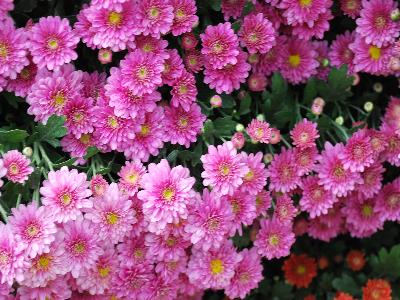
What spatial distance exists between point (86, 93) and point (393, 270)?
1.26 meters

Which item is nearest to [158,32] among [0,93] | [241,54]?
[241,54]

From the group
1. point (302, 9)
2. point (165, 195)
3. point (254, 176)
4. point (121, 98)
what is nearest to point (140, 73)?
point (121, 98)

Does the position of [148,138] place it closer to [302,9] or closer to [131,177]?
[131,177]

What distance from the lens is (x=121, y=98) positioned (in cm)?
160

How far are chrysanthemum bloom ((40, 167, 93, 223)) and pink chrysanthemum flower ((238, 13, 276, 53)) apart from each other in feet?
2.11

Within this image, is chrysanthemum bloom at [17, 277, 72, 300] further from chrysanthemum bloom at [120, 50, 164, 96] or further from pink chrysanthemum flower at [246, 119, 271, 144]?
pink chrysanthemum flower at [246, 119, 271, 144]

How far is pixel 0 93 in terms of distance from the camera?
175 centimetres

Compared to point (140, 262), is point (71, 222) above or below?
above

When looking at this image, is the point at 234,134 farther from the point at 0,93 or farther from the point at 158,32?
the point at 0,93

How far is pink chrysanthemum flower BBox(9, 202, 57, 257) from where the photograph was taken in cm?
147

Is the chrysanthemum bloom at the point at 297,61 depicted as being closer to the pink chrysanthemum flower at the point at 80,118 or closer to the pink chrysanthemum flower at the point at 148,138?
the pink chrysanthemum flower at the point at 148,138

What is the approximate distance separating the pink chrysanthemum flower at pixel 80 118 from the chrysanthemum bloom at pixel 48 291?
41 cm

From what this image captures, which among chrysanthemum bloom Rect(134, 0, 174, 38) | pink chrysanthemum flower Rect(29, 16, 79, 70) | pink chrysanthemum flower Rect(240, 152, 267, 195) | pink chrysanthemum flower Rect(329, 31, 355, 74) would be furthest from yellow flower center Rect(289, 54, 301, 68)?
pink chrysanthemum flower Rect(29, 16, 79, 70)

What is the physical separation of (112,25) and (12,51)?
29 cm
